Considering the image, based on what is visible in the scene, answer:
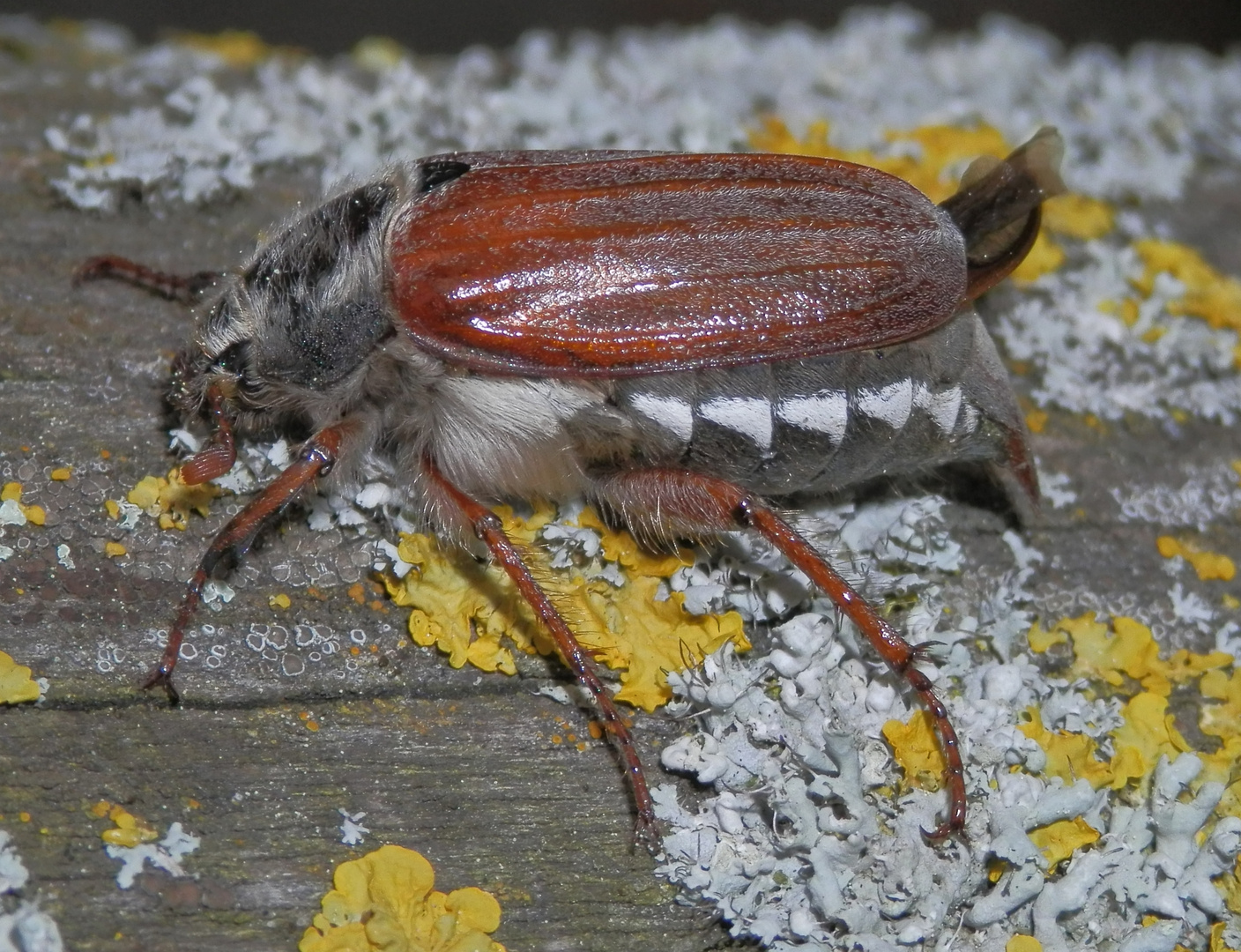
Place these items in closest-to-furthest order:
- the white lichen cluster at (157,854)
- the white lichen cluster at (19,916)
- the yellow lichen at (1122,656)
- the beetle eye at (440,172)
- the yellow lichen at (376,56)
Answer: the white lichen cluster at (19,916) → the white lichen cluster at (157,854) → the yellow lichen at (1122,656) → the beetle eye at (440,172) → the yellow lichen at (376,56)

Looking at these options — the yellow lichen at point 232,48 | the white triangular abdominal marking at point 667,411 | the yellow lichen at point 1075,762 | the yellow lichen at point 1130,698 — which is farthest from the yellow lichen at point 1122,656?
the yellow lichen at point 232,48

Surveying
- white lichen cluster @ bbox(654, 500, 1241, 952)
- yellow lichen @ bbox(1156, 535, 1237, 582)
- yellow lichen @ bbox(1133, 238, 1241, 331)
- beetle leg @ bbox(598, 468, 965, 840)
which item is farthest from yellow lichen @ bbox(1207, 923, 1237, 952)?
yellow lichen @ bbox(1133, 238, 1241, 331)

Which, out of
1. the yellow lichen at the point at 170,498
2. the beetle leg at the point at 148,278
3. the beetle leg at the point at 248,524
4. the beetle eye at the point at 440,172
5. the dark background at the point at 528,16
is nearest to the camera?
the beetle leg at the point at 248,524

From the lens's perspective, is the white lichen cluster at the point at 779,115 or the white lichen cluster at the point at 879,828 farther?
the white lichen cluster at the point at 779,115

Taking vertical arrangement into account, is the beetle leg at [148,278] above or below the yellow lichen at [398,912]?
above

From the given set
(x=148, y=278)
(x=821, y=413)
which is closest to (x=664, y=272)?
(x=821, y=413)

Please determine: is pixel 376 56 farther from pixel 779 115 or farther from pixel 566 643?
pixel 566 643

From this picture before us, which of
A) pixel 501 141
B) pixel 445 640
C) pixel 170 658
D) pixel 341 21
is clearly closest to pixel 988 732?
pixel 445 640

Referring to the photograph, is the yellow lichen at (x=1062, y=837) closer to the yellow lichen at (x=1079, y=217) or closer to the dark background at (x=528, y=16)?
the yellow lichen at (x=1079, y=217)
